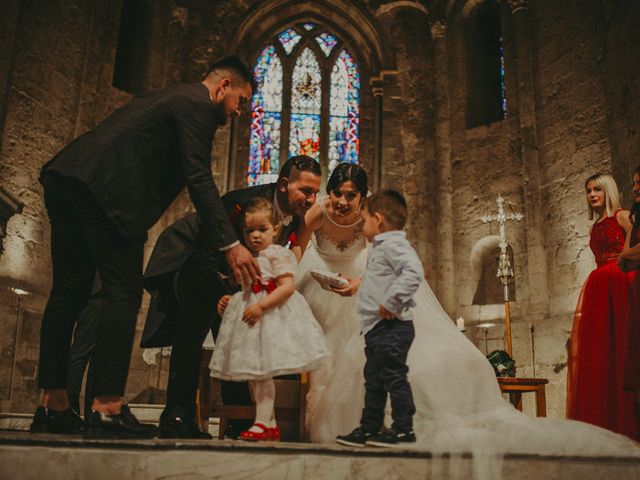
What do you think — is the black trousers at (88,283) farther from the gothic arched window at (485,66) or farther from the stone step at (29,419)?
the gothic arched window at (485,66)

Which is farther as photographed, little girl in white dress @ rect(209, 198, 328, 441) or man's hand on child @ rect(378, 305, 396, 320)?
little girl in white dress @ rect(209, 198, 328, 441)

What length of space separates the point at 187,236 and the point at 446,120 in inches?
324

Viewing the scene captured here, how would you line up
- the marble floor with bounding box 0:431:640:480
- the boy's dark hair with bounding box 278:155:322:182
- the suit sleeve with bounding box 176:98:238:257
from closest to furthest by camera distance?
1. the marble floor with bounding box 0:431:640:480
2. the suit sleeve with bounding box 176:98:238:257
3. the boy's dark hair with bounding box 278:155:322:182

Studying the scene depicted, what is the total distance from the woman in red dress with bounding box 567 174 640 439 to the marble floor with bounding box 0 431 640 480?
88.5 inches

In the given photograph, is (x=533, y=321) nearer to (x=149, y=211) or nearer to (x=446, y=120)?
(x=446, y=120)

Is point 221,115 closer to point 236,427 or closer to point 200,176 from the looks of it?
point 200,176

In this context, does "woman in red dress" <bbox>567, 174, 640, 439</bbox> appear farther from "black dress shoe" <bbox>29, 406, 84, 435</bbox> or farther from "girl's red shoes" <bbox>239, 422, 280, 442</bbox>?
"black dress shoe" <bbox>29, 406, 84, 435</bbox>

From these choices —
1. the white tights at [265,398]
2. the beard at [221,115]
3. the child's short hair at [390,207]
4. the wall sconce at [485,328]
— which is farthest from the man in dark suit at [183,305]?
→ the wall sconce at [485,328]

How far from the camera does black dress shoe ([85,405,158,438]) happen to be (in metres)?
2.27

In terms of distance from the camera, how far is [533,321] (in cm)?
866

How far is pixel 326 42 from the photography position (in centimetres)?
1204

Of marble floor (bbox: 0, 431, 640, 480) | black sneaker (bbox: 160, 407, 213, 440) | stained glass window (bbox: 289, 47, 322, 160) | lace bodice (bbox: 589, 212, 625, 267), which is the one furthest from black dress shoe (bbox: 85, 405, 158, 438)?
stained glass window (bbox: 289, 47, 322, 160)

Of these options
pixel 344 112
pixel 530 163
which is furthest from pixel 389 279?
pixel 344 112

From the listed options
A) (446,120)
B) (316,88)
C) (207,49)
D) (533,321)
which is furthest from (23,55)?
(533,321)
